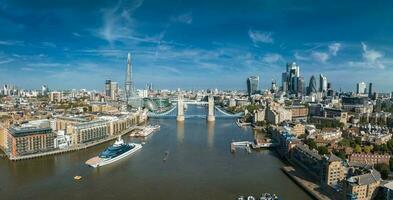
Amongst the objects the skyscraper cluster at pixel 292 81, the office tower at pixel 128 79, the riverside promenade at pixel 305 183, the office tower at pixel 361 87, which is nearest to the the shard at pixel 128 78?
the office tower at pixel 128 79

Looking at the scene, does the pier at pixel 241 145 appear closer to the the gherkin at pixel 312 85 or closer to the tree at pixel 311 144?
the tree at pixel 311 144

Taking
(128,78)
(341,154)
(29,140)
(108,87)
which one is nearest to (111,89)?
(108,87)

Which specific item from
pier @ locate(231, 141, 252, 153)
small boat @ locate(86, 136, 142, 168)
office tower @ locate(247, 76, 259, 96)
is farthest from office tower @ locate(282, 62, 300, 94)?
small boat @ locate(86, 136, 142, 168)

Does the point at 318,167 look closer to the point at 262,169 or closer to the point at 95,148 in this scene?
the point at 262,169

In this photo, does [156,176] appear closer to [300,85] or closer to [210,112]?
[210,112]

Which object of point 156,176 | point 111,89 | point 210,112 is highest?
point 111,89

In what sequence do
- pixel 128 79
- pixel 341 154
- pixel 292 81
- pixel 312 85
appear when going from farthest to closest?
pixel 292 81, pixel 312 85, pixel 128 79, pixel 341 154
